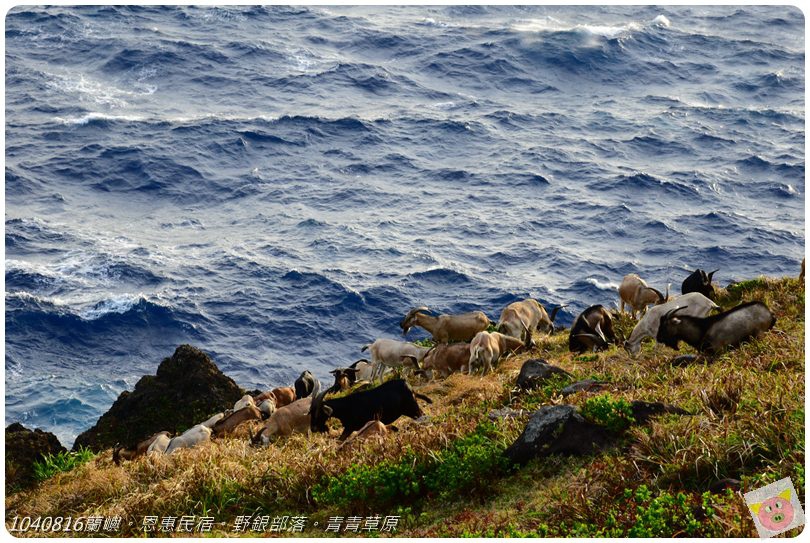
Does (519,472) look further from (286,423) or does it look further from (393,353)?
(393,353)

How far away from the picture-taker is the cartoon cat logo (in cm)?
1022

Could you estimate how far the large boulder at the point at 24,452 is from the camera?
19.3m

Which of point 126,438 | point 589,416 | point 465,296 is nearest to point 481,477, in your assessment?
point 589,416

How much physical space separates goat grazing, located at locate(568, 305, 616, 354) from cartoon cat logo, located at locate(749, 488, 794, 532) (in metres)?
11.6

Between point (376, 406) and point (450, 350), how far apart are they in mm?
5008

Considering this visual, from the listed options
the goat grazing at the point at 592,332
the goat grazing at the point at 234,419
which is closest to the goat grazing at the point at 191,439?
the goat grazing at the point at 234,419

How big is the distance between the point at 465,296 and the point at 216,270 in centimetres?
1329

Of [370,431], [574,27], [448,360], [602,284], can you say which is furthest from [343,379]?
[574,27]

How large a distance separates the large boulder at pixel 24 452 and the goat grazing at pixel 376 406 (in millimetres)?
6777

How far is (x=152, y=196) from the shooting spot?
56.8 meters

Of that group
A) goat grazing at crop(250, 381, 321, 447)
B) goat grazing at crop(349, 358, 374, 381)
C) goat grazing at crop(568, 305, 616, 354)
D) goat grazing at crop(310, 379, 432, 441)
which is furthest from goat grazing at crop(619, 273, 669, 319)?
goat grazing at crop(250, 381, 321, 447)

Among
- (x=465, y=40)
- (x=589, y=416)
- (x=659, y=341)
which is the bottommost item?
(x=465, y=40)

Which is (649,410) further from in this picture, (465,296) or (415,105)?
(415,105)

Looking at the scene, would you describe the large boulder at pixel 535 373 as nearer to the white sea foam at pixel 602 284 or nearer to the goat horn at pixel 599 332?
the goat horn at pixel 599 332
